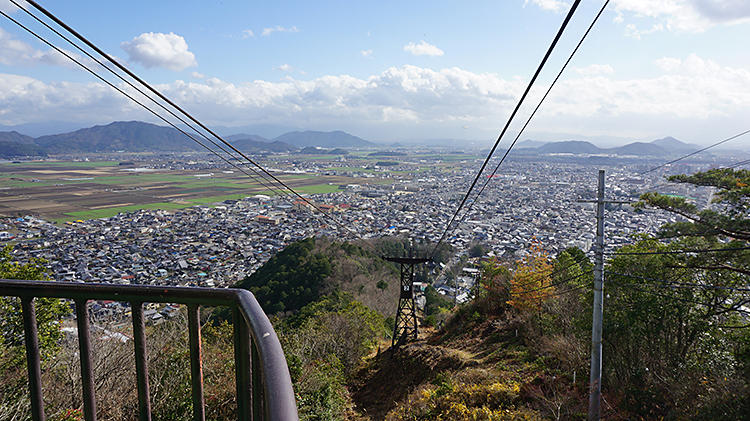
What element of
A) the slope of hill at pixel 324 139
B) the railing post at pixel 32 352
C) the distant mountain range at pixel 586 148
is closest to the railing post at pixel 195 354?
the railing post at pixel 32 352

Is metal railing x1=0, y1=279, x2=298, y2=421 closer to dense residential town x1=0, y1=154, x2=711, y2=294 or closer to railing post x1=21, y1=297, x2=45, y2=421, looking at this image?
railing post x1=21, y1=297, x2=45, y2=421

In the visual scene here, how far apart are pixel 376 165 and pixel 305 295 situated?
7178cm

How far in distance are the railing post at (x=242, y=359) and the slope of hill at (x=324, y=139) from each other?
143m

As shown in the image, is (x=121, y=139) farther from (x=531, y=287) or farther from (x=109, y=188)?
(x=531, y=287)

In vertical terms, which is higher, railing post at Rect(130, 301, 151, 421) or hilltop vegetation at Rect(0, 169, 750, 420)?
railing post at Rect(130, 301, 151, 421)

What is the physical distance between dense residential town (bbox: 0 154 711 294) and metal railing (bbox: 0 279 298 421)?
9.55m

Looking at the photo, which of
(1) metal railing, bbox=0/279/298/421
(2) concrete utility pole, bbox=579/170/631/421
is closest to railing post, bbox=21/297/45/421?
(1) metal railing, bbox=0/279/298/421

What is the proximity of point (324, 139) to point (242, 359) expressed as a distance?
158648 millimetres

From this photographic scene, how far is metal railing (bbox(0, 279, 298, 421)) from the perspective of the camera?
3.01 ft

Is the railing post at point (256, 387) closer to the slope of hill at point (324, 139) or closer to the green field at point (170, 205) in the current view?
the green field at point (170, 205)

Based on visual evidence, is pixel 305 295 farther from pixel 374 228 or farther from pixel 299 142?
pixel 299 142

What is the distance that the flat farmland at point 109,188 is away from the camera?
3584cm

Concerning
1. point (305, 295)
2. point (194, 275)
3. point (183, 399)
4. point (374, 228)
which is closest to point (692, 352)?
point (183, 399)

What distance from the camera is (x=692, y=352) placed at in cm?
856
